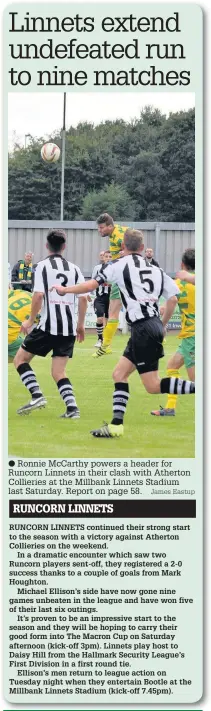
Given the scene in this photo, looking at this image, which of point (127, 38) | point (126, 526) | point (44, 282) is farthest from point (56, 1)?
point (44, 282)

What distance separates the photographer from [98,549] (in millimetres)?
5445

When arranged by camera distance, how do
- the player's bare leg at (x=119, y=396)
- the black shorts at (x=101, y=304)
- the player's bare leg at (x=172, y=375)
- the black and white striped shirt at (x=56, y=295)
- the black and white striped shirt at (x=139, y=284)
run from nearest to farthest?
the black and white striped shirt at (x=139, y=284)
the player's bare leg at (x=119, y=396)
the black and white striped shirt at (x=56, y=295)
the player's bare leg at (x=172, y=375)
the black shorts at (x=101, y=304)

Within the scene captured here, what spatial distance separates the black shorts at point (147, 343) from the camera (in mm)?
8711

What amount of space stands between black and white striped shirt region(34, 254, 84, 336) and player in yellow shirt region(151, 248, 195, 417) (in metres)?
1.09

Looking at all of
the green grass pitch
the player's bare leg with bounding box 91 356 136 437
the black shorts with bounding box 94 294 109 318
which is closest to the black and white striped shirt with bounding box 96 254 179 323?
the player's bare leg with bounding box 91 356 136 437

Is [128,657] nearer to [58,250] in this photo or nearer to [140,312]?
[140,312]

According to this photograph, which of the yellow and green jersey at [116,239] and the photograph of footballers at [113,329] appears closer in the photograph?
the photograph of footballers at [113,329]

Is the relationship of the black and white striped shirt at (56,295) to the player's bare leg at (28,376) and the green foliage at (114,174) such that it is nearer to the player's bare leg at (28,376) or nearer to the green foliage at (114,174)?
the player's bare leg at (28,376)

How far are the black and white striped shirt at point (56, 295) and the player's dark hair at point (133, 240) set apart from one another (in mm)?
1207

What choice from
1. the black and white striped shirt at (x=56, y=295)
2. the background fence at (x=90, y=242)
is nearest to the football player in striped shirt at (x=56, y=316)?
the black and white striped shirt at (x=56, y=295)

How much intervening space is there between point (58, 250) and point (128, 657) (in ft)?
17.6

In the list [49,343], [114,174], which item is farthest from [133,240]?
[114,174]

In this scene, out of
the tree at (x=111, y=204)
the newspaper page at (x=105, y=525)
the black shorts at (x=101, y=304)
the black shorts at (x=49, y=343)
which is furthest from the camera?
the black shorts at (x=101, y=304)

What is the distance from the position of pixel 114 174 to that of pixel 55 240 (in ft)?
27.0
